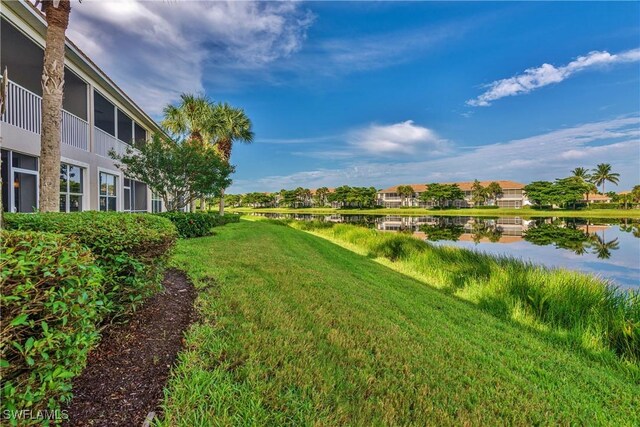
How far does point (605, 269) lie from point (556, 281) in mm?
9462

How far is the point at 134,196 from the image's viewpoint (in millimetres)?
18344

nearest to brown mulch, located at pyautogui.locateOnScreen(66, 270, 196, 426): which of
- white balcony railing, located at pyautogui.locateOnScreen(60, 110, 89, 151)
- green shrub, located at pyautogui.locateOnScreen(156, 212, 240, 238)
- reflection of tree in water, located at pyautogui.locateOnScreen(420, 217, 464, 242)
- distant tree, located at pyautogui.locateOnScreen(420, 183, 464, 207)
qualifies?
green shrub, located at pyautogui.locateOnScreen(156, 212, 240, 238)

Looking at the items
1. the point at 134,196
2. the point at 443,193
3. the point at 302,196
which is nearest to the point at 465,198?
the point at 443,193

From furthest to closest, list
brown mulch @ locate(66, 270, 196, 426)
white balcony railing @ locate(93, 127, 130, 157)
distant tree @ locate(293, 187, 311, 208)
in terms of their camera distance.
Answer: distant tree @ locate(293, 187, 311, 208) < white balcony railing @ locate(93, 127, 130, 157) < brown mulch @ locate(66, 270, 196, 426)

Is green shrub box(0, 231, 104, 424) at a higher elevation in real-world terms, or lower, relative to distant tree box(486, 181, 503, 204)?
lower

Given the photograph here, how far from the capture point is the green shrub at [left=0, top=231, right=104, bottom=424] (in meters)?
1.62

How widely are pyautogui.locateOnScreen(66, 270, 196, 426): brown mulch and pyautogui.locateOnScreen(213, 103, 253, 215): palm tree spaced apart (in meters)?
23.6

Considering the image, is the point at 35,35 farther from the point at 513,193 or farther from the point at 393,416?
the point at 513,193

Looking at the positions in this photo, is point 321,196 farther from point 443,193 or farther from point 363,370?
point 363,370

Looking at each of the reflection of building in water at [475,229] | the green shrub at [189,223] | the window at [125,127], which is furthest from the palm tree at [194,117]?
the reflection of building in water at [475,229]

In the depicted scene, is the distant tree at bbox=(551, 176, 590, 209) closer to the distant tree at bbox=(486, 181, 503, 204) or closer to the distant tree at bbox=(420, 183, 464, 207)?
the distant tree at bbox=(486, 181, 503, 204)

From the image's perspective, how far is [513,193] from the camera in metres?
84.8

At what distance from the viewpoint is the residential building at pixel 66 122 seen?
8164 mm

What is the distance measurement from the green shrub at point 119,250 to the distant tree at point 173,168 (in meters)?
9.88
